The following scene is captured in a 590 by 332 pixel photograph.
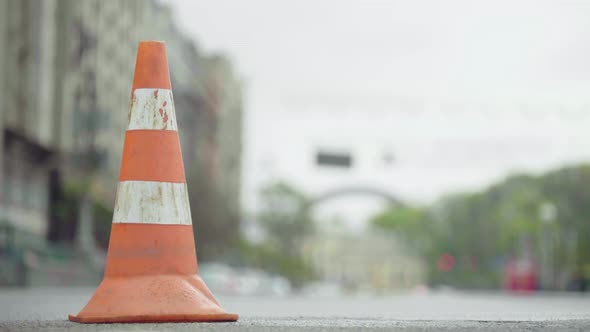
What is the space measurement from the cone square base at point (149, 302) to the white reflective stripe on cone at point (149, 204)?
1.39ft

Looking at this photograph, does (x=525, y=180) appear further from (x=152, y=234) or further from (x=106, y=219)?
(x=152, y=234)

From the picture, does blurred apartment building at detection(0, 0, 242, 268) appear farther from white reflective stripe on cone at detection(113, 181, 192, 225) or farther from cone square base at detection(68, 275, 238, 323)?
cone square base at detection(68, 275, 238, 323)

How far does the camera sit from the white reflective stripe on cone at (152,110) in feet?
29.4

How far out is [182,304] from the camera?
27.3 ft

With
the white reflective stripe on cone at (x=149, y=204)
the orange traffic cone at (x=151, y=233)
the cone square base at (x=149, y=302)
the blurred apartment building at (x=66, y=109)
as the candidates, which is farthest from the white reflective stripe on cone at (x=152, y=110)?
the blurred apartment building at (x=66, y=109)

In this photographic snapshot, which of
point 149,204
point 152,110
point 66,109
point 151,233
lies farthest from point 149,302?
point 66,109

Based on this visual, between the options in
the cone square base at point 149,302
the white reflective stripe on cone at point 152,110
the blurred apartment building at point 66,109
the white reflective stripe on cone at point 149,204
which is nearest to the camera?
the cone square base at point 149,302

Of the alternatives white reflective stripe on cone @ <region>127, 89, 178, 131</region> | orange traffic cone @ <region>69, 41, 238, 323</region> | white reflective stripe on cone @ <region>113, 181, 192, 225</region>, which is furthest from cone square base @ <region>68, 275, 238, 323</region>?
white reflective stripe on cone @ <region>127, 89, 178, 131</region>

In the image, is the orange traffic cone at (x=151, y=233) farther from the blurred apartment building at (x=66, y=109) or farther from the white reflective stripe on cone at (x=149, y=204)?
the blurred apartment building at (x=66, y=109)

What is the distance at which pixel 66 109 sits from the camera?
50.7m

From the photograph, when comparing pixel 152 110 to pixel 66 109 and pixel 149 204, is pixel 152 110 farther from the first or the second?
pixel 66 109

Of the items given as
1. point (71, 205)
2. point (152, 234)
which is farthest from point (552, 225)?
point (152, 234)

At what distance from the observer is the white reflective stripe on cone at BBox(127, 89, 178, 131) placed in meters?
8.97

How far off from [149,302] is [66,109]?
43.4 m
